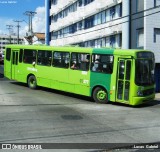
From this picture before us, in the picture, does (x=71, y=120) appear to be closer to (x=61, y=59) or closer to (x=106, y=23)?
(x=61, y=59)

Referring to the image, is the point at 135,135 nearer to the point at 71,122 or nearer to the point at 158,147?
the point at 158,147

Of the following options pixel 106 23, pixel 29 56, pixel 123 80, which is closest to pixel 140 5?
pixel 106 23

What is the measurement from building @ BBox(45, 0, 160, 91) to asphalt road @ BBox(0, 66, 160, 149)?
9.32 metres

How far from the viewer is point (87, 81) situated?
19.8 metres

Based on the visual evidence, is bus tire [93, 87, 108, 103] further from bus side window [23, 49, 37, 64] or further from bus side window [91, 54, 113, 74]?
bus side window [23, 49, 37, 64]

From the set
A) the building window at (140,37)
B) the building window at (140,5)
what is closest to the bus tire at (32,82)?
the building window at (140,37)

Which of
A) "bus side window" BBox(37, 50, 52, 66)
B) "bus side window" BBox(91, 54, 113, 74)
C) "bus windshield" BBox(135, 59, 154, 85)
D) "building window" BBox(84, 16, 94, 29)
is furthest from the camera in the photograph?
"building window" BBox(84, 16, 94, 29)

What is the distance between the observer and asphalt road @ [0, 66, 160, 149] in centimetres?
1107

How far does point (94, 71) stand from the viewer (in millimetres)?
19438

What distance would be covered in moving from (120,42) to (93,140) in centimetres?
2441

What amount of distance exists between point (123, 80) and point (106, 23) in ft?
67.3

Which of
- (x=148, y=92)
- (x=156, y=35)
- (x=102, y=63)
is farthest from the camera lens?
(x=156, y=35)

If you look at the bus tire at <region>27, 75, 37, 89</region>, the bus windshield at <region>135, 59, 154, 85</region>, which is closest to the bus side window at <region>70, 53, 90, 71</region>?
the bus windshield at <region>135, 59, 154, 85</region>

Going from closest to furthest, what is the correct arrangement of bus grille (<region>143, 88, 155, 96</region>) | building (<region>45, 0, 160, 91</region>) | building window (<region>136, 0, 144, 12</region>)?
bus grille (<region>143, 88, 155, 96</region>)
building (<region>45, 0, 160, 91</region>)
building window (<region>136, 0, 144, 12</region>)
